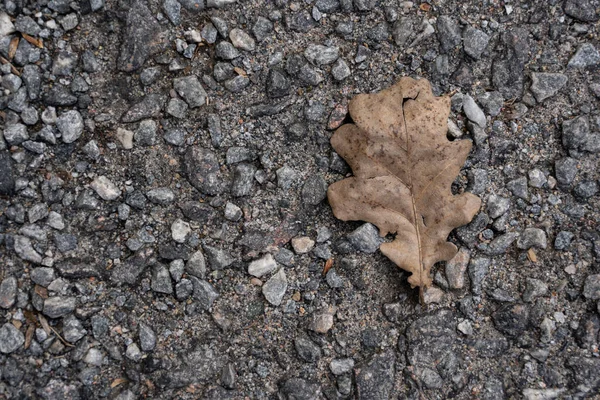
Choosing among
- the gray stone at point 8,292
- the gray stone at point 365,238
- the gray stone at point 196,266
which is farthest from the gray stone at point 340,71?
the gray stone at point 8,292

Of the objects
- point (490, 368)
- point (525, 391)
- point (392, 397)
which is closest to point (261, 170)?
point (392, 397)

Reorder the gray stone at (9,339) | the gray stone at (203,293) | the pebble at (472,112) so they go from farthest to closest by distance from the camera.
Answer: the pebble at (472,112) < the gray stone at (203,293) < the gray stone at (9,339)

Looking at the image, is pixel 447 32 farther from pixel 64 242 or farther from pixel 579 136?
pixel 64 242

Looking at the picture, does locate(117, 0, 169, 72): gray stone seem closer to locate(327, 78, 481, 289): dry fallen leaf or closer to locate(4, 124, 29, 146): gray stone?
locate(4, 124, 29, 146): gray stone

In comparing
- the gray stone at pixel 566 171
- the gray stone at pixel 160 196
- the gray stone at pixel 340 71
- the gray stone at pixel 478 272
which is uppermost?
the gray stone at pixel 340 71

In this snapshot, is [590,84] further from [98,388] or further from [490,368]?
[98,388]

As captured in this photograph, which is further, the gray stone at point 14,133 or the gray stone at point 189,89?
the gray stone at point 189,89

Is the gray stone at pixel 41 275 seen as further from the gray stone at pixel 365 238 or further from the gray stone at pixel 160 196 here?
the gray stone at pixel 365 238
